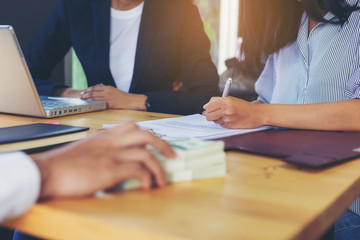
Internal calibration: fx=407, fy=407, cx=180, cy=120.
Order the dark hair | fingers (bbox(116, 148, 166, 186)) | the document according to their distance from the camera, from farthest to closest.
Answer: the dark hair, the document, fingers (bbox(116, 148, 166, 186))

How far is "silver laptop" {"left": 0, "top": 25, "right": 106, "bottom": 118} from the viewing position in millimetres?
1028

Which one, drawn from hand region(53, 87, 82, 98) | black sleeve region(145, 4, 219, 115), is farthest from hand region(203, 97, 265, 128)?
hand region(53, 87, 82, 98)

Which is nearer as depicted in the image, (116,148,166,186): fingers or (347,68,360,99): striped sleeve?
(116,148,166,186): fingers

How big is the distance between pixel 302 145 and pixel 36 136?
0.52 m

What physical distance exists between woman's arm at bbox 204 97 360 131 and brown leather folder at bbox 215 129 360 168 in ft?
0.08

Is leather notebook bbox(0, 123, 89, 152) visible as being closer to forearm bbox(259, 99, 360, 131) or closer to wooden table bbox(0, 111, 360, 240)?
wooden table bbox(0, 111, 360, 240)

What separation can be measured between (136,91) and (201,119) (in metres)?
0.83

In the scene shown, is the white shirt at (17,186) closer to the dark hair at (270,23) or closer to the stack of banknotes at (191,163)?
the stack of banknotes at (191,163)

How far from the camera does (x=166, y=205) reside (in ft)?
1.63

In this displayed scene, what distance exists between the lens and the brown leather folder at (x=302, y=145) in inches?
27.9

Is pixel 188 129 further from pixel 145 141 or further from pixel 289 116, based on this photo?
pixel 145 141

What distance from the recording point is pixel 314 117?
101 cm

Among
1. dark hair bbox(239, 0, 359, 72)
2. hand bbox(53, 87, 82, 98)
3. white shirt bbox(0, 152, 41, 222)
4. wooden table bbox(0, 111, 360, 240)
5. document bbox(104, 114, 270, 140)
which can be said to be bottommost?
hand bbox(53, 87, 82, 98)

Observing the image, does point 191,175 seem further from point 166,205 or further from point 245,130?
point 245,130
